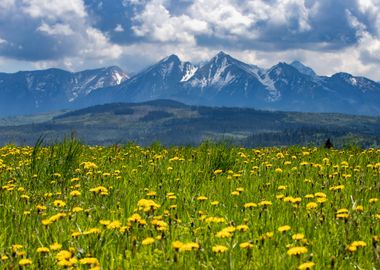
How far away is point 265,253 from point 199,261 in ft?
2.09

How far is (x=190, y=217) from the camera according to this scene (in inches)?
250

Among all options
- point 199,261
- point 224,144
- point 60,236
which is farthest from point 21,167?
point 199,261

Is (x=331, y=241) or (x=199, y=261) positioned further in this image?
(x=331, y=241)

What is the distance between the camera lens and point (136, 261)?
14.6 feet

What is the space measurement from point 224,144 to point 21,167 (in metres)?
4.66

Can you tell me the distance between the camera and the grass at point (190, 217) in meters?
4.37

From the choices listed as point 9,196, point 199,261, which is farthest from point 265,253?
point 9,196

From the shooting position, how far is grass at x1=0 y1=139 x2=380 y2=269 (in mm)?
4367

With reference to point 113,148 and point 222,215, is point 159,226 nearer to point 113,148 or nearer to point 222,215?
point 222,215

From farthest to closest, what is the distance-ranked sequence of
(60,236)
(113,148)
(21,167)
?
(113,148), (21,167), (60,236)

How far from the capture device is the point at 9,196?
7340 millimetres

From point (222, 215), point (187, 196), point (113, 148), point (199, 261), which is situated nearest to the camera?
point (199, 261)

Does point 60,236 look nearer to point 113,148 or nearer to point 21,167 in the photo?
point 21,167

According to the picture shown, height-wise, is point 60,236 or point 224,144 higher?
point 224,144
